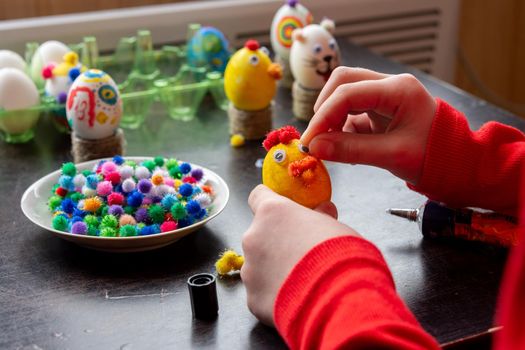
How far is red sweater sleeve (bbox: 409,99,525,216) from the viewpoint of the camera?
84 cm

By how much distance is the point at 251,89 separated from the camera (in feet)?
3.91

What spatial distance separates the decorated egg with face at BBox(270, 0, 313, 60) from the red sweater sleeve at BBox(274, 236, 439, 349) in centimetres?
83

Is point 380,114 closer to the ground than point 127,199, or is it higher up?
higher up

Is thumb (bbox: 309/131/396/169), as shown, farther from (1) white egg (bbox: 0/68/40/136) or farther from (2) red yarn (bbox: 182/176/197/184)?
(1) white egg (bbox: 0/68/40/136)

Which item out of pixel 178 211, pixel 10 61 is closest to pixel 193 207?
pixel 178 211

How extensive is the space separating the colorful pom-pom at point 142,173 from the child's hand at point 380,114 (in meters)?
0.25

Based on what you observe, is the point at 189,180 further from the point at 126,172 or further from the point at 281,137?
the point at 281,137

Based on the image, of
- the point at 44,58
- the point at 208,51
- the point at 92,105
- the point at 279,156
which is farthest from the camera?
the point at 208,51

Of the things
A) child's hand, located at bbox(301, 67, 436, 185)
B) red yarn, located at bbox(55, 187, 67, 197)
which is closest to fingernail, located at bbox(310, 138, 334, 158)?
child's hand, located at bbox(301, 67, 436, 185)

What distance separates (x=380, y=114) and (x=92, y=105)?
0.46 metres

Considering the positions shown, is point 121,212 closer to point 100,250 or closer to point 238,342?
point 100,250

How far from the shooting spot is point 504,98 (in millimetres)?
2438

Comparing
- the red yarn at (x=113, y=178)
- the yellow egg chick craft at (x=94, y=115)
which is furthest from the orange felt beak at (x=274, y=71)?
the red yarn at (x=113, y=178)

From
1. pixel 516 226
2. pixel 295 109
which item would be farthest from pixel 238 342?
pixel 295 109
